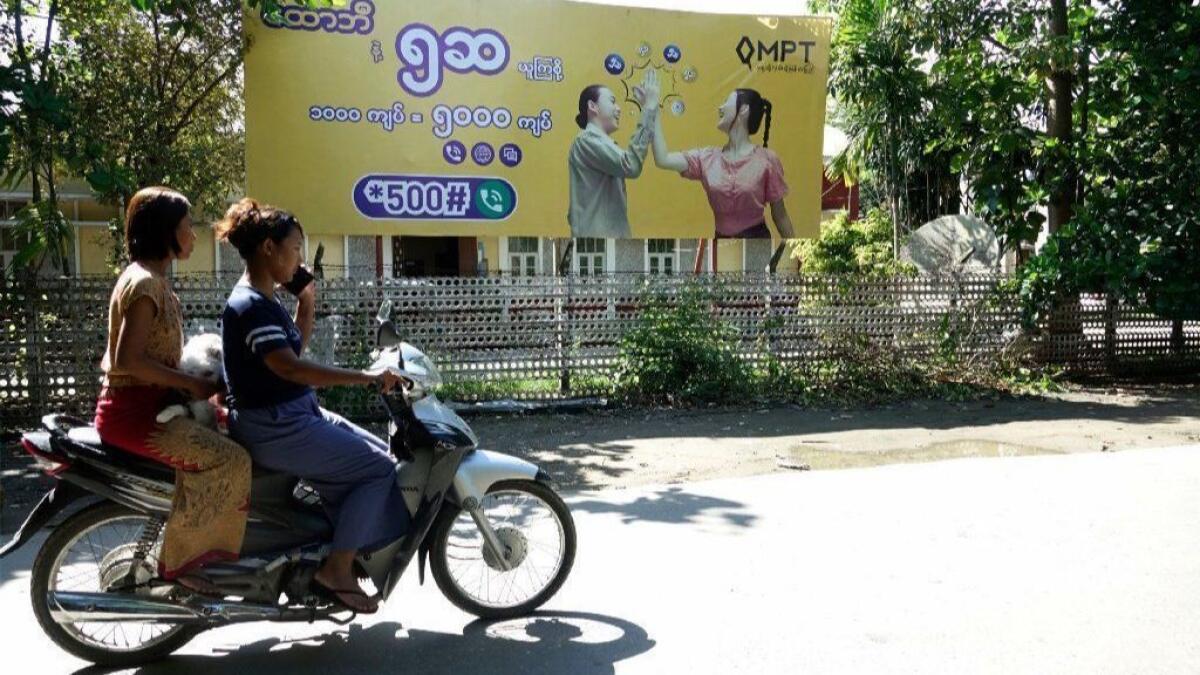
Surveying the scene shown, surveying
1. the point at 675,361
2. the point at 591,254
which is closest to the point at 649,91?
the point at 675,361

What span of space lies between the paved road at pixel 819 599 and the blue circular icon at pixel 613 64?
6.27 metres

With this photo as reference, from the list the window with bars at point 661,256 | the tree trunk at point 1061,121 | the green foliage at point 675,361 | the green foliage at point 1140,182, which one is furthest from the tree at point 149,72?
the window with bars at point 661,256

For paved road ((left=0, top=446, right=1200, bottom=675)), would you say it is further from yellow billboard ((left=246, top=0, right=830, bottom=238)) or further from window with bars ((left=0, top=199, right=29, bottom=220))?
window with bars ((left=0, top=199, right=29, bottom=220))

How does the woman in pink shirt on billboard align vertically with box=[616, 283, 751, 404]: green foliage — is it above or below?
above

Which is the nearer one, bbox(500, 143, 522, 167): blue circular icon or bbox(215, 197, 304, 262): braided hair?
bbox(215, 197, 304, 262): braided hair

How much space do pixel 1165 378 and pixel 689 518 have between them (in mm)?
9422

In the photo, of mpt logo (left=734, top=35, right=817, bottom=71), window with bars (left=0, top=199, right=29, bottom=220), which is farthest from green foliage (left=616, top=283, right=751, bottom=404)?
window with bars (left=0, top=199, right=29, bottom=220)

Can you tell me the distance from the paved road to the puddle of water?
4.02 feet

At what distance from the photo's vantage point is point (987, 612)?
461cm

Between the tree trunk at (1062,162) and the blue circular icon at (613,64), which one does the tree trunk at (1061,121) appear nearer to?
the tree trunk at (1062,162)

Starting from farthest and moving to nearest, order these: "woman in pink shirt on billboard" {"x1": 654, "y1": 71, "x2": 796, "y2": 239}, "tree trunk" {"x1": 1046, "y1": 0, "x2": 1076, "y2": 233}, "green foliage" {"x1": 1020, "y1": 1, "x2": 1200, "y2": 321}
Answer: "tree trunk" {"x1": 1046, "y1": 0, "x2": 1076, "y2": 233} → "woman in pink shirt on billboard" {"x1": 654, "y1": 71, "x2": 796, "y2": 239} → "green foliage" {"x1": 1020, "y1": 1, "x2": 1200, "y2": 321}

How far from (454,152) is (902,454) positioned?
566cm

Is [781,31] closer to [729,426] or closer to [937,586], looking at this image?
[729,426]

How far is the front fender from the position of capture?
14.1ft
